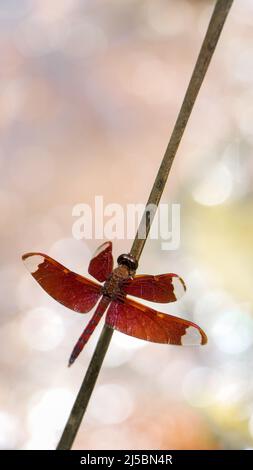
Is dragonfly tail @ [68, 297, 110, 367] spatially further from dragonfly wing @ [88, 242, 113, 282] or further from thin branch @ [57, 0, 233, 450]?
thin branch @ [57, 0, 233, 450]

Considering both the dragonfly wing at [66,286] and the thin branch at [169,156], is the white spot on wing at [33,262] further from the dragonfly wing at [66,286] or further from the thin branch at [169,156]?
the thin branch at [169,156]

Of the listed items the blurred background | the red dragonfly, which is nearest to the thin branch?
the red dragonfly

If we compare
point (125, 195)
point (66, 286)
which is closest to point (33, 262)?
point (66, 286)

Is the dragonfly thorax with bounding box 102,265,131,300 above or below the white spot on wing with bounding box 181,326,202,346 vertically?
above

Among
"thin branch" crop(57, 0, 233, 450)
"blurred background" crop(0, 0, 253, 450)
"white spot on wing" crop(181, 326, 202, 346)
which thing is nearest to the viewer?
"thin branch" crop(57, 0, 233, 450)

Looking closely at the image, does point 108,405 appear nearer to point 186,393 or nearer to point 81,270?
point 186,393

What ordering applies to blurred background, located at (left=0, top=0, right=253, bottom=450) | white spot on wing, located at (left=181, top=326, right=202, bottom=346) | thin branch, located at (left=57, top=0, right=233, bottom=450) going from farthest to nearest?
1. blurred background, located at (left=0, top=0, right=253, bottom=450)
2. white spot on wing, located at (left=181, top=326, right=202, bottom=346)
3. thin branch, located at (left=57, top=0, right=233, bottom=450)

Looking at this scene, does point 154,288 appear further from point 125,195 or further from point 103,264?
point 125,195
